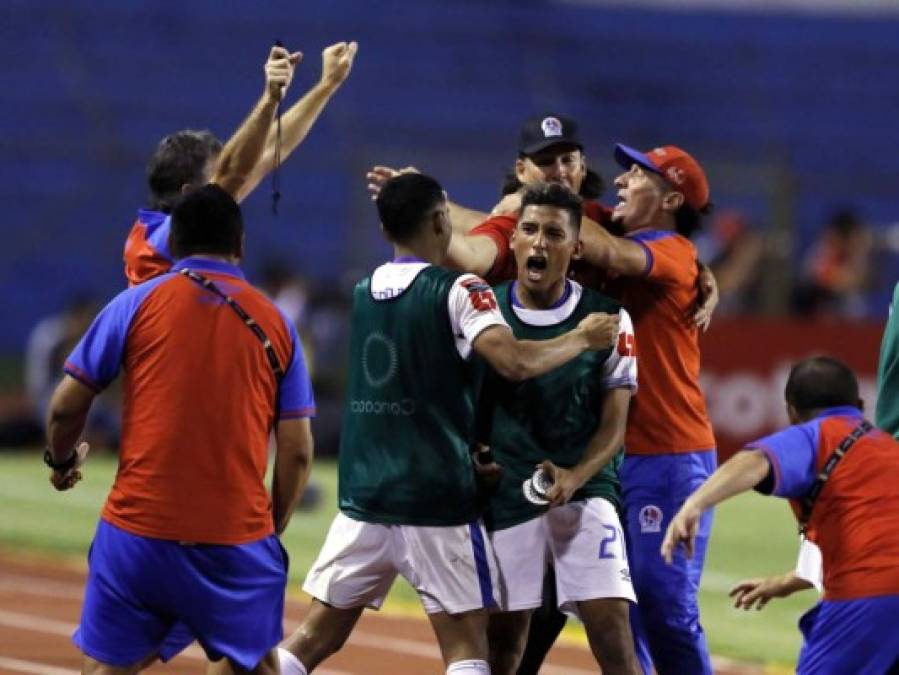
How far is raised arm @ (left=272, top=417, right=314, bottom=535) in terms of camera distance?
666 cm

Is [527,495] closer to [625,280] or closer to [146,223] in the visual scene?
[625,280]

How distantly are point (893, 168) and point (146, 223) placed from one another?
24.3 m

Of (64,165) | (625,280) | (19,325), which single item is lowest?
(19,325)

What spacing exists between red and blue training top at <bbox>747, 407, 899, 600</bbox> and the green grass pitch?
4559 mm

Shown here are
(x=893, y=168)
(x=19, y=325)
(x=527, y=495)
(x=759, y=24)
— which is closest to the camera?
(x=527, y=495)

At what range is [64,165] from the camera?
90.2 feet

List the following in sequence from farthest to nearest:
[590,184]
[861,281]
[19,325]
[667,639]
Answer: [19,325] → [861,281] → [590,184] → [667,639]

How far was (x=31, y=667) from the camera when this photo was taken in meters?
10.0

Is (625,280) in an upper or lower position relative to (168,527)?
upper

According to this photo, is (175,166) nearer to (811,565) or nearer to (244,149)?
(244,149)

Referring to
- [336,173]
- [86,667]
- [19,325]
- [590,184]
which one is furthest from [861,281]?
[86,667]

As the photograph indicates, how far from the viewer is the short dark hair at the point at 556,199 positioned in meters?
7.49

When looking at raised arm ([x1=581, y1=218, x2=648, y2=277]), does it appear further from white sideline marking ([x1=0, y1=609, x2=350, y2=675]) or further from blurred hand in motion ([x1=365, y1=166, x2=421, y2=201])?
white sideline marking ([x1=0, y1=609, x2=350, y2=675])

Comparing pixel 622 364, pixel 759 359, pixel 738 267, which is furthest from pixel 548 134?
pixel 738 267
